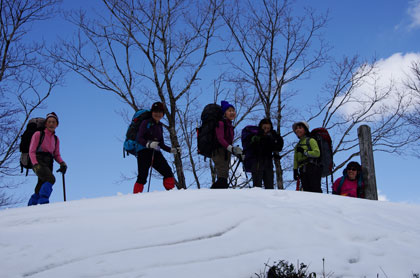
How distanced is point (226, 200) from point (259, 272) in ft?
5.66

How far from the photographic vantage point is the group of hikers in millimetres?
6590

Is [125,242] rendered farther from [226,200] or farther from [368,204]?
[368,204]

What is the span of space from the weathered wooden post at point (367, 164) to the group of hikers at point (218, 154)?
0.17 meters

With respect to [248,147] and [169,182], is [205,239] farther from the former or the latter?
[248,147]

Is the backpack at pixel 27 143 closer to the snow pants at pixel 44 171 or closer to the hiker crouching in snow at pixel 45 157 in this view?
the hiker crouching in snow at pixel 45 157

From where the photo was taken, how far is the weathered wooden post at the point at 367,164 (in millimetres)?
7141

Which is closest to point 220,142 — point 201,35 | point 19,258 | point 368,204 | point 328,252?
point 368,204

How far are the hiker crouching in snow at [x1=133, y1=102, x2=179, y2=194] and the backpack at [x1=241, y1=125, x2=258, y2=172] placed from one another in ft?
4.78

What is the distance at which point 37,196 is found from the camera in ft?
21.9

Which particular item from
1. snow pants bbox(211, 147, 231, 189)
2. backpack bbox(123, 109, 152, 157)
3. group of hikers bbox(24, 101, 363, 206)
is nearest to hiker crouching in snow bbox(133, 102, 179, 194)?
group of hikers bbox(24, 101, 363, 206)

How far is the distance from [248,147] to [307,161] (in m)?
1.20

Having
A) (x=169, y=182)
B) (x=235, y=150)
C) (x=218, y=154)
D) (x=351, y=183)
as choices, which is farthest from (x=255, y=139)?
(x=351, y=183)

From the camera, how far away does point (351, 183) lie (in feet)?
24.4

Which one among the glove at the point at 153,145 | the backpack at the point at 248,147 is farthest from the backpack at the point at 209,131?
the glove at the point at 153,145
